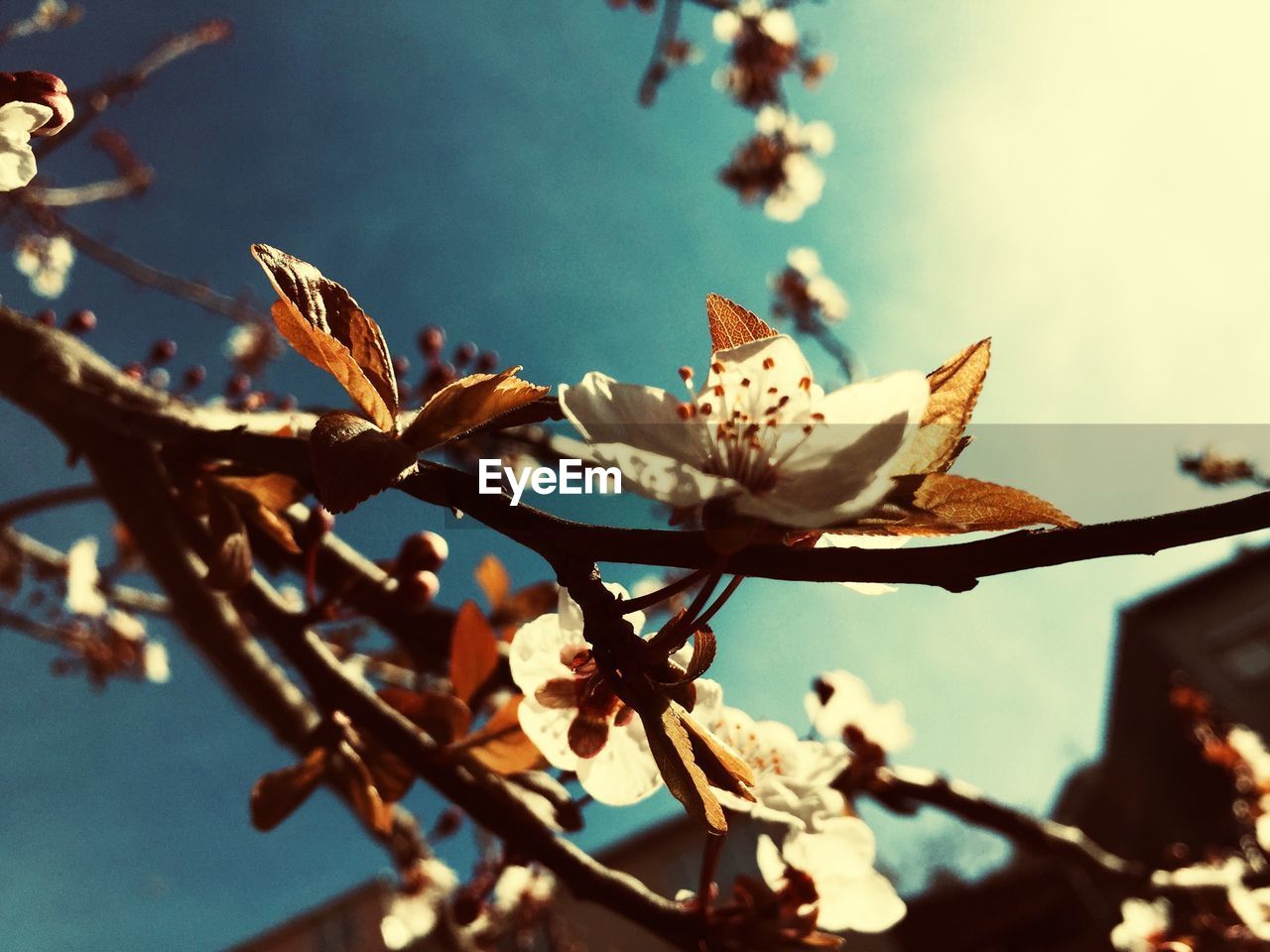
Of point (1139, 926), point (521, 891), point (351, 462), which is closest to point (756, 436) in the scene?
point (351, 462)

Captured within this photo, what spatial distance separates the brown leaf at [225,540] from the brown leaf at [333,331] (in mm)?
250

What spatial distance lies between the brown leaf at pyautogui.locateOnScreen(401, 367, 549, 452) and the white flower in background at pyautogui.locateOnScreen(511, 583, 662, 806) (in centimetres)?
19

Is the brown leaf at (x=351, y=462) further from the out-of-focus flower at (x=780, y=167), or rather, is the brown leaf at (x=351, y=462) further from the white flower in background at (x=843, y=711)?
the out-of-focus flower at (x=780, y=167)

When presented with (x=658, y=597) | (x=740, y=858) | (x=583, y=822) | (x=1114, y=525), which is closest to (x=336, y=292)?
(x=658, y=597)

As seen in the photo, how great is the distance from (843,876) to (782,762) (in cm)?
11

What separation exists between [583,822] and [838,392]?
1.76 ft

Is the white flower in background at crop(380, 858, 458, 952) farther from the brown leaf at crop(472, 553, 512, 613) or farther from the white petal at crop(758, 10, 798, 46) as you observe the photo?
the white petal at crop(758, 10, 798, 46)

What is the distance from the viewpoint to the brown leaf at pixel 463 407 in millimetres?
382

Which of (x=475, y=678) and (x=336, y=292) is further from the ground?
(x=336, y=292)

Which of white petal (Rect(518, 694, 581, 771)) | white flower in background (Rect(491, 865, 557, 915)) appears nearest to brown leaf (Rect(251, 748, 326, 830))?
white petal (Rect(518, 694, 581, 771))

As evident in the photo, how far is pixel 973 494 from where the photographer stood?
342mm

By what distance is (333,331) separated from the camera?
42 cm

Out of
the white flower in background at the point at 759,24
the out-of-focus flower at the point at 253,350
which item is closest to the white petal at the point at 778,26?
the white flower in background at the point at 759,24

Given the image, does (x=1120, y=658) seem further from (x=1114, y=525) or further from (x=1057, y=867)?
(x=1114, y=525)
